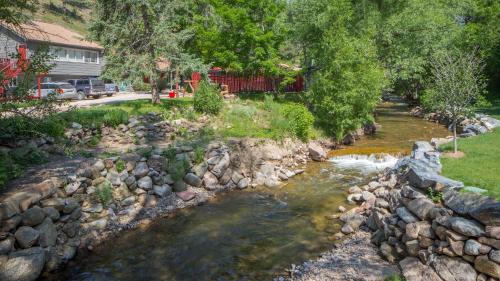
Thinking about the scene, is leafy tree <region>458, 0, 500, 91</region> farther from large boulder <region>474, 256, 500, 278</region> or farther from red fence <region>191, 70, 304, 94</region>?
large boulder <region>474, 256, 500, 278</region>

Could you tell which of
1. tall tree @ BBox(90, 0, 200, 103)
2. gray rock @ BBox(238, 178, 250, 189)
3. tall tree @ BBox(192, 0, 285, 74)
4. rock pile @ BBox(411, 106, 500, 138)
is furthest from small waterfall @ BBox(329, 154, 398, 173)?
tall tree @ BBox(90, 0, 200, 103)

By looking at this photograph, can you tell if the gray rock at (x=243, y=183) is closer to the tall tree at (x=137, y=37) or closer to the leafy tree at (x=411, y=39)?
the tall tree at (x=137, y=37)

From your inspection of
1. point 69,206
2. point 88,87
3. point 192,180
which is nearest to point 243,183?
point 192,180

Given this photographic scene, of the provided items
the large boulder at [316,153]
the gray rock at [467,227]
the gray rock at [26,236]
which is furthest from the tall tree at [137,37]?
the gray rock at [467,227]

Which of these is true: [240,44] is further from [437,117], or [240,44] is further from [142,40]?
[437,117]

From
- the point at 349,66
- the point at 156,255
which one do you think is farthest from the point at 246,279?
the point at 349,66

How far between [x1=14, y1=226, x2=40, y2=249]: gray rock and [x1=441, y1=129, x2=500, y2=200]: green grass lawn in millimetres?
11916

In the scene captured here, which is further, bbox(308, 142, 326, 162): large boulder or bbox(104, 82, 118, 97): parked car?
bbox(104, 82, 118, 97): parked car

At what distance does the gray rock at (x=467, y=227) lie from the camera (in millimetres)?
7637

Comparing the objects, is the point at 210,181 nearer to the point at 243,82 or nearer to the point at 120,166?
the point at 120,166

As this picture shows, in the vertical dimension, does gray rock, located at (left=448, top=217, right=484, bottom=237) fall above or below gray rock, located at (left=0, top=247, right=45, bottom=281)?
above

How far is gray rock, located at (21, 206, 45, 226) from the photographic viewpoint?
9719 mm

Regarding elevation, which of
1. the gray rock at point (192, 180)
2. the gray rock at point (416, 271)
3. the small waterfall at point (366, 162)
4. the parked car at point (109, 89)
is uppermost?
the parked car at point (109, 89)

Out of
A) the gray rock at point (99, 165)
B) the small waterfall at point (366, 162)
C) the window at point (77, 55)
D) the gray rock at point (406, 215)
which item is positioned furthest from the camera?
the window at point (77, 55)
